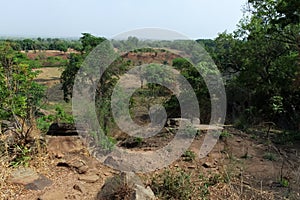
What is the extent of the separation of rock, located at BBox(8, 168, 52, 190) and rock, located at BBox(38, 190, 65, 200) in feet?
0.58

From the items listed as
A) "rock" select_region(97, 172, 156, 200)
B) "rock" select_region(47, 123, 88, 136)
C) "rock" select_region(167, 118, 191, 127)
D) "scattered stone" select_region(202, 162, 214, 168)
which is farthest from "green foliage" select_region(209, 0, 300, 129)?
"rock" select_region(97, 172, 156, 200)

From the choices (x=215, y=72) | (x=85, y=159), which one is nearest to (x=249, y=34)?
(x=215, y=72)

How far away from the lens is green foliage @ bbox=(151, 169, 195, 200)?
346cm

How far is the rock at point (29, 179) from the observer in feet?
11.9

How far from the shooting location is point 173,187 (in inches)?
138

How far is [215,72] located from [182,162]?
6.00 meters

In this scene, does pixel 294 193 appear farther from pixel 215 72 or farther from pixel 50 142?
pixel 215 72

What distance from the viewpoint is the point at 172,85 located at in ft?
32.3

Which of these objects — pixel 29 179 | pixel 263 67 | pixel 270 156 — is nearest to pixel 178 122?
pixel 270 156

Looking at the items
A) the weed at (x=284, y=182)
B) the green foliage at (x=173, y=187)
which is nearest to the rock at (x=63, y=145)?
the green foliage at (x=173, y=187)

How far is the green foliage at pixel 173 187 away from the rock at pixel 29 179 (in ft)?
4.34

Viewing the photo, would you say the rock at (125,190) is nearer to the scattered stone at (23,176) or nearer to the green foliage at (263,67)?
the scattered stone at (23,176)

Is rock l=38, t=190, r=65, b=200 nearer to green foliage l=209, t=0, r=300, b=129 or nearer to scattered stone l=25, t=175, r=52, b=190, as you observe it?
scattered stone l=25, t=175, r=52, b=190

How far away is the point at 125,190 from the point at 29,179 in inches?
50.4
